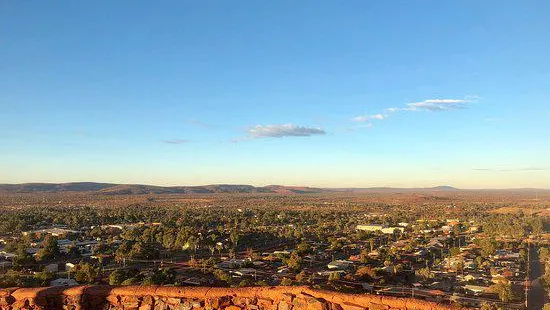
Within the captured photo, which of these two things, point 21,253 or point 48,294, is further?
point 21,253

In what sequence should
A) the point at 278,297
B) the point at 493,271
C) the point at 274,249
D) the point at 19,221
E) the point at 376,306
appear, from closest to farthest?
the point at 376,306 → the point at 278,297 → the point at 493,271 → the point at 274,249 → the point at 19,221

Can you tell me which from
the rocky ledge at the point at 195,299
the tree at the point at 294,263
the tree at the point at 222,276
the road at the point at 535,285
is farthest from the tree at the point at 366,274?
the rocky ledge at the point at 195,299

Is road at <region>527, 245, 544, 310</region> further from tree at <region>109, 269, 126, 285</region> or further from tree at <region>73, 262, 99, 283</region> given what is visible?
tree at <region>73, 262, 99, 283</region>

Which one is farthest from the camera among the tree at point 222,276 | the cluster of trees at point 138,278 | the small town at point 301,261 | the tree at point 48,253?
the tree at point 48,253

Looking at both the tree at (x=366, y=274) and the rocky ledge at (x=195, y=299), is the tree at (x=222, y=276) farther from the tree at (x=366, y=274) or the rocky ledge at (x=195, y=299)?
the rocky ledge at (x=195, y=299)

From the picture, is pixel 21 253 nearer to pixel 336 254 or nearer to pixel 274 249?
pixel 274 249

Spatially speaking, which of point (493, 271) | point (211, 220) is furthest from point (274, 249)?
point (211, 220)
